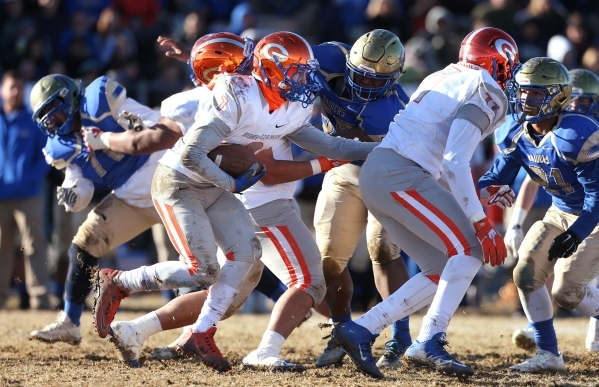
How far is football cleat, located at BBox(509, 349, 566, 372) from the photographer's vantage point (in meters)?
5.26

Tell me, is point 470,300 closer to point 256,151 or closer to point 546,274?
point 546,274

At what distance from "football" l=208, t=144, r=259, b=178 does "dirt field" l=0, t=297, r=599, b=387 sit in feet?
3.40

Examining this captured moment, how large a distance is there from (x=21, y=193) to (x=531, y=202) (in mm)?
4701

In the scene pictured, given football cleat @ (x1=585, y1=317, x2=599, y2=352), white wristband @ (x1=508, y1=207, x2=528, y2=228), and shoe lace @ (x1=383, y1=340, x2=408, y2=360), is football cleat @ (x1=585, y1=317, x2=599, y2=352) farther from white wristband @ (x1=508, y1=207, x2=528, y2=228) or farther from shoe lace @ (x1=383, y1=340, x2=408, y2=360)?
shoe lace @ (x1=383, y1=340, x2=408, y2=360)

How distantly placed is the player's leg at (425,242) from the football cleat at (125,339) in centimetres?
111

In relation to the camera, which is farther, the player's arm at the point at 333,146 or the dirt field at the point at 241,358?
the player's arm at the point at 333,146

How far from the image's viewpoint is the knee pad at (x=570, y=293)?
5.29 metres

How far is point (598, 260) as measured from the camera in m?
5.30

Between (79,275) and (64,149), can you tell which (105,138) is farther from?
(79,275)

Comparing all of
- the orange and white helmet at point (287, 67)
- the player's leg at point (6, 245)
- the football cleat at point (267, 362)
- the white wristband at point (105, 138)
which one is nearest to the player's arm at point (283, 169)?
the orange and white helmet at point (287, 67)

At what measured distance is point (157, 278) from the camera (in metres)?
4.86

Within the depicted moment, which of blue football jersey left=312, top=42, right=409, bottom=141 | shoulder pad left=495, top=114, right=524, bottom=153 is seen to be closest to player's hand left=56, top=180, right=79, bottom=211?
blue football jersey left=312, top=42, right=409, bottom=141

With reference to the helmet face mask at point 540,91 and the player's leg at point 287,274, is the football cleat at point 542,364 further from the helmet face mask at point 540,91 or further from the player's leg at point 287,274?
the helmet face mask at point 540,91

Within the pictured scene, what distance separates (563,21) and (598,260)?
6891 mm
